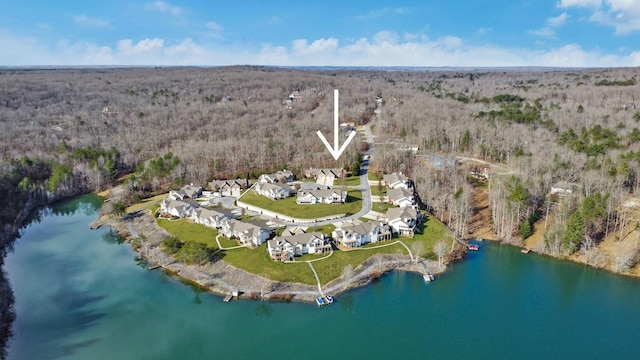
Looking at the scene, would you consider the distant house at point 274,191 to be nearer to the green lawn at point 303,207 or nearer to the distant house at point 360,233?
the green lawn at point 303,207

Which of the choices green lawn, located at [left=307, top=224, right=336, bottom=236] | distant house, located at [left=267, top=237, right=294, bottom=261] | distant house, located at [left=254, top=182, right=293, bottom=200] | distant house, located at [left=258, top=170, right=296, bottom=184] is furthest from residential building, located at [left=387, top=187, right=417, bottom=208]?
distant house, located at [left=267, top=237, right=294, bottom=261]

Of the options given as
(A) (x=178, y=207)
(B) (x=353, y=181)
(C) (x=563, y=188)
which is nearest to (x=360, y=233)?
(B) (x=353, y=181)

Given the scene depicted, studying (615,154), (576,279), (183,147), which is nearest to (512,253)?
(576,279)

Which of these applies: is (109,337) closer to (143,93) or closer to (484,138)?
(484,138)

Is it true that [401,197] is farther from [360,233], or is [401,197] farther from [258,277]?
[258,277]

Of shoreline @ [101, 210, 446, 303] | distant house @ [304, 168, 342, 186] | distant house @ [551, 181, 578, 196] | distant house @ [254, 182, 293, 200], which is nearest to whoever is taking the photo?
shoreline @ [101, 210, 446, 303]

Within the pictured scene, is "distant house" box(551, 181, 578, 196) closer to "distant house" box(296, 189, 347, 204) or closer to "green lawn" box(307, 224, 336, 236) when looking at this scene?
"distant house" box(296, 189, 347, 204)
